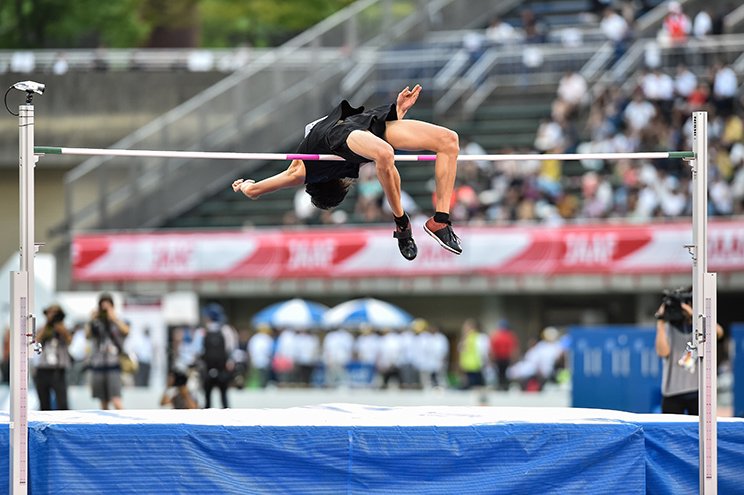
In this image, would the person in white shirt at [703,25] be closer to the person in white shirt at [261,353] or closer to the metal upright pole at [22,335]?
the person in white shirt at [261,353]

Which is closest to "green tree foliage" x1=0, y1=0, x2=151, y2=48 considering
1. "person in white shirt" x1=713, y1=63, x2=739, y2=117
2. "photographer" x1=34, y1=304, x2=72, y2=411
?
"person in white shirt" x1=713, y1=63, x2=739, y2=117

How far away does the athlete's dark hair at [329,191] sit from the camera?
29.6 ft

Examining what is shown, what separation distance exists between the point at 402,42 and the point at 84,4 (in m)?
11.1

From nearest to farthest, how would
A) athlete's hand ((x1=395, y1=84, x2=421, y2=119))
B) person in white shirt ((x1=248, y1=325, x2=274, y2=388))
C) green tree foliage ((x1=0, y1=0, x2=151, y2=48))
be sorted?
athlete's hand ((x1=395, y1=84, x2=421, y2=119)) < person in white shirt ((x1=248, y1=325, x2=274, y2=388)) < green tree foliage ((x1=0, y1=0, x2=151, y2=48))

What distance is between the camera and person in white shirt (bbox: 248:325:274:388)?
25.1 meters

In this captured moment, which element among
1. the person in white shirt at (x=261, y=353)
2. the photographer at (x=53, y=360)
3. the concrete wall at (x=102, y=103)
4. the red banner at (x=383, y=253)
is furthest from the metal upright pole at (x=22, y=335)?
the concrete wall at (x=102, y=103)

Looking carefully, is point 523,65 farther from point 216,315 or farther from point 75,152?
point 75,152

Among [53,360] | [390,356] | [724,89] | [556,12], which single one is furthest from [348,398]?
[556,12]

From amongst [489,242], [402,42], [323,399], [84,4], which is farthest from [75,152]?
[84,4]

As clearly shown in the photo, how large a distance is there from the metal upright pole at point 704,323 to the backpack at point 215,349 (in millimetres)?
9117

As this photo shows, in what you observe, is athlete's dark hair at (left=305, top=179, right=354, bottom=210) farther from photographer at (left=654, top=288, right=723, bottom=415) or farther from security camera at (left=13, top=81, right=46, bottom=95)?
photographer at (left=654, top=288, right=723, bottom=415)

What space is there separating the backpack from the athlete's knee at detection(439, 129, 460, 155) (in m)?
8.54

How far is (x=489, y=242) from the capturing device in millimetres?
23219

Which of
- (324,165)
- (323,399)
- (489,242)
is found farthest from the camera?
(489,242)
